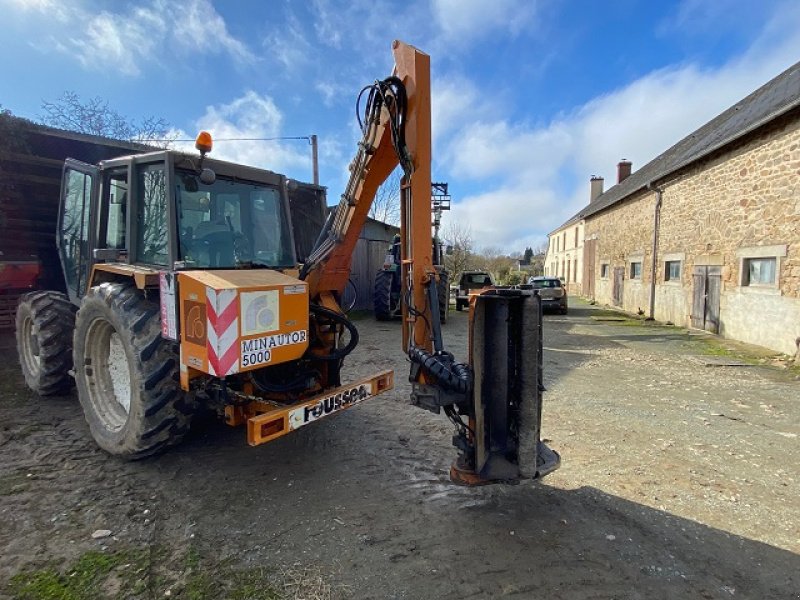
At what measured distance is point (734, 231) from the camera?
10711 mm

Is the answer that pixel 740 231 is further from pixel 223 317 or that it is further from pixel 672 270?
pixel 223 317

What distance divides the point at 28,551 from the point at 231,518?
3.68 ft

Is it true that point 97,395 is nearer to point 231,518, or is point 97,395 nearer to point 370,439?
point 231,518

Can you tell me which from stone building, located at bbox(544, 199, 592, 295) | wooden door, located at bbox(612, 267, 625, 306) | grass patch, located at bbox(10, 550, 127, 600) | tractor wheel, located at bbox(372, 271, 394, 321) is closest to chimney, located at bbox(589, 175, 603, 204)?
stone building, located at bbox(544, 199, 592, 295)

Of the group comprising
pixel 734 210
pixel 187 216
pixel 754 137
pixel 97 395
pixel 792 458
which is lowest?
pixel 792 458

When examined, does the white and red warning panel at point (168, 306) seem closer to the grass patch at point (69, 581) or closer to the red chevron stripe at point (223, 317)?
the red chevron stripe at point (223, 317)

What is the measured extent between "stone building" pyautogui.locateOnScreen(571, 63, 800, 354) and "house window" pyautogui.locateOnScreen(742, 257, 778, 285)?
22mm

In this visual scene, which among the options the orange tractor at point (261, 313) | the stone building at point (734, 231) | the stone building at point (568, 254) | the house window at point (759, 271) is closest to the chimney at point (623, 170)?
the stone building at point (568, 254)

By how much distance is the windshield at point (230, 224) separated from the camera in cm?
359

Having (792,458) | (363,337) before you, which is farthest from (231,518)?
(363,337)

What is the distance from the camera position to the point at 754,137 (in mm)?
10133

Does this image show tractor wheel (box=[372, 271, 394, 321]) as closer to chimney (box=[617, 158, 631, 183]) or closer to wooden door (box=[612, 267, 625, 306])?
wooden door (box=[612, 267, 625, 306])

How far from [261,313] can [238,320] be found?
179mm

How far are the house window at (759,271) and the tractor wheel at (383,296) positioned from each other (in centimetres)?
869
